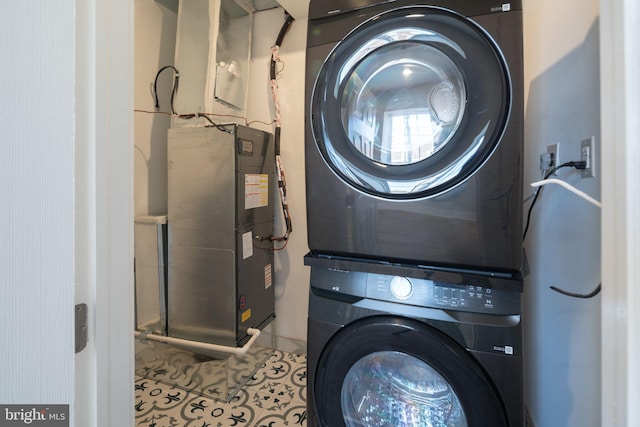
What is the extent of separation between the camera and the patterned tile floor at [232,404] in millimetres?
1405

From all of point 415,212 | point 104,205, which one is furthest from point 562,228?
point 104,205

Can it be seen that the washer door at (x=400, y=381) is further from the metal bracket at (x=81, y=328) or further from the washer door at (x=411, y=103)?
the metal bracket at (x=81, y=328)

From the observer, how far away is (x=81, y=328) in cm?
45

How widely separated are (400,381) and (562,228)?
2.58 feet

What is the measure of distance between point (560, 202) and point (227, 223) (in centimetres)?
153

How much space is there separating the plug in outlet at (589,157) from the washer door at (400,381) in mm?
617

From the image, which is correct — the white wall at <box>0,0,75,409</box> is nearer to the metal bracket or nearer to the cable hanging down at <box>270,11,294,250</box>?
the metal bracket

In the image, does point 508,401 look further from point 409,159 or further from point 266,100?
point 266,100

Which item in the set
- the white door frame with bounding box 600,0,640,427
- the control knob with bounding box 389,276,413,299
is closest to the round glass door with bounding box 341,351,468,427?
the control knob with bounding box 389,276,413,299

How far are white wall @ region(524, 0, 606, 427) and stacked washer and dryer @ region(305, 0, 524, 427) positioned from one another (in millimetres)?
243

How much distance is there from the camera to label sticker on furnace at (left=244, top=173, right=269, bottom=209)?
1681 mm

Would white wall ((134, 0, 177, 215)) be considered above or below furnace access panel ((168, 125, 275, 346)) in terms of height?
above

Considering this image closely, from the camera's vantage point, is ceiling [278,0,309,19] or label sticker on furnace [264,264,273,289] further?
label sticker on furnace [264,264,273,289]

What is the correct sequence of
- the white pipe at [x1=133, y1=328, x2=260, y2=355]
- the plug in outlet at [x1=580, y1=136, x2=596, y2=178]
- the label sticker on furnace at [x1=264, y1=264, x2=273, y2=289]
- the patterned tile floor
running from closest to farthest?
the plug in outlet at [x1=580, y1=136, x2=596, y2=178]
the patterned tile floor
the white pipe at [x1=133, y1=328, x2=260, y2=355]
the label sticker on furnace at [x1=264, y1=264, x2=273, y2=289]
